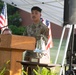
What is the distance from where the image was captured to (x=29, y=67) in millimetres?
4637

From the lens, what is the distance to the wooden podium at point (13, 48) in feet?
12.0

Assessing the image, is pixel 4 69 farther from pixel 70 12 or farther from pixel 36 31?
pixel 36 31

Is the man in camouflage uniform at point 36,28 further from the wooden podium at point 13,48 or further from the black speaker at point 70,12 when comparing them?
the black speaker at point 70,12

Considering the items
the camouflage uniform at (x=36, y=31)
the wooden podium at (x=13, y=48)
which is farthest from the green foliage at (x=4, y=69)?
the camouflage uniform at (x=36, y=31)

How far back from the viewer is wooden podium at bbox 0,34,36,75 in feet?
12.0

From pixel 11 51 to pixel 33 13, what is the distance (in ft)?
5.09

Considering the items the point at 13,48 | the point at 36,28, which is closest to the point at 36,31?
the point at 36,28

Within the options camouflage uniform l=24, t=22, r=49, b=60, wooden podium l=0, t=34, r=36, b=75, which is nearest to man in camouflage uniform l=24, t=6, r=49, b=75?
camouflage uniform l=24, t=22, r=49, b=60

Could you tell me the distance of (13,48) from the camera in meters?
3.67

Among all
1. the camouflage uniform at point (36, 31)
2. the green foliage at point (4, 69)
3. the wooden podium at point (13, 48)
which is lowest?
the green foliage at point (4, 69)

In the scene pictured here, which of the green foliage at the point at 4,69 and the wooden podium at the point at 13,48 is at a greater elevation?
the wooden podium at the point at 13,48

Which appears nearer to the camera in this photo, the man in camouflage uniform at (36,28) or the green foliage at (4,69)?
the green foliage at (4,69)

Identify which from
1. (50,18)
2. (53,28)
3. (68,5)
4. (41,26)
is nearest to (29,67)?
(41,26)

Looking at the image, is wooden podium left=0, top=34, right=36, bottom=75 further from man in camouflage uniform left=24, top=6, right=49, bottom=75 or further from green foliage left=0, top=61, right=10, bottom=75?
man in camouflage uniform left=24, top=6, right=49, bottom=75
